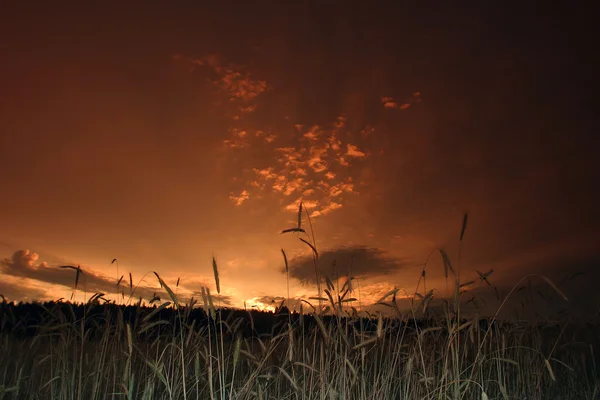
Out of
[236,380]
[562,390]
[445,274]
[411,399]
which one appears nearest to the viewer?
[445,274]

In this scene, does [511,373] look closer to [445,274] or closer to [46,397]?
[445,274]

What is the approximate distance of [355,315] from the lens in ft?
19.7

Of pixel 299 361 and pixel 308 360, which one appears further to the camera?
pixel 299 361

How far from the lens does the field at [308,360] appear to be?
4633 millimetres

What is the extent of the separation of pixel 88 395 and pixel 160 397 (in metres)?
1.13

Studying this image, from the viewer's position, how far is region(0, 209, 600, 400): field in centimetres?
463

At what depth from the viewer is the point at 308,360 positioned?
5.22 meters

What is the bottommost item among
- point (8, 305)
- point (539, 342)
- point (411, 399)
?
point (411, 399)

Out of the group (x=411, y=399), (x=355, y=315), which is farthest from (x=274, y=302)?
(x=411, y=399)

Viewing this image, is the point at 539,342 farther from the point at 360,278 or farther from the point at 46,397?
the point at 46,397

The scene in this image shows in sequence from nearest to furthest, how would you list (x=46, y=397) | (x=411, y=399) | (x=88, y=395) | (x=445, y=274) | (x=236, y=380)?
(x=445, y=274)
(x=411, y=399)
(x=46, y=397)
(x=88, y=395)
(x=236, y=380)

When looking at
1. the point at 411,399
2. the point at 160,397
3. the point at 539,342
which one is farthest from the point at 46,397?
the point at 539,342

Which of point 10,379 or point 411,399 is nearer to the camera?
point 411,399

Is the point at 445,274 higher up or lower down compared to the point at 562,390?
higher up
